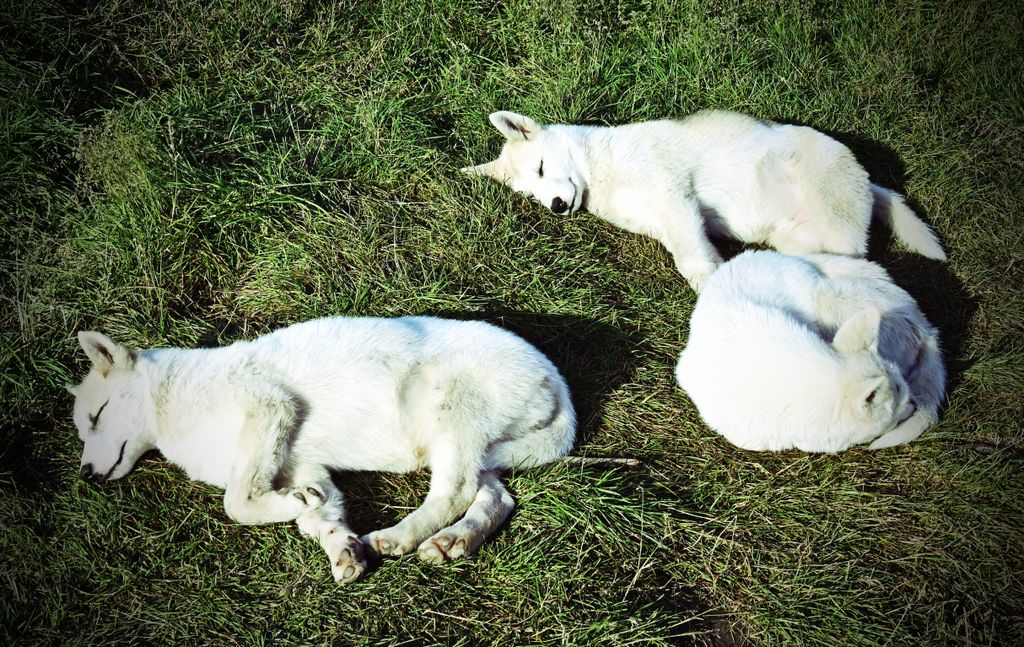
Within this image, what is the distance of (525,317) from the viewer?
4961 mm

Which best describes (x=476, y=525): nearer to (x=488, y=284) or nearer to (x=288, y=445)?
(x=288, y=445)

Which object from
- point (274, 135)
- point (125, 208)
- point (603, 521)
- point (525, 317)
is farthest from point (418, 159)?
point (603, 521)

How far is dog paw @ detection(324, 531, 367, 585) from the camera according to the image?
3.58 metres

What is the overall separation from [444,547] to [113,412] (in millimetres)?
1808

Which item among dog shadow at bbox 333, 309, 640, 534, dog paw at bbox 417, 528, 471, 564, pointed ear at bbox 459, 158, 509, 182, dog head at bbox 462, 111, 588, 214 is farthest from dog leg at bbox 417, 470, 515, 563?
pointed ear at bbox 459, 158, 509, 182

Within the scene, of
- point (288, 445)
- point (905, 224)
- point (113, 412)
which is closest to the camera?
point (288, 445)

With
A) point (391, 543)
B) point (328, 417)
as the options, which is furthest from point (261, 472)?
point (391, 543)

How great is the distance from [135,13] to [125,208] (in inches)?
79.3

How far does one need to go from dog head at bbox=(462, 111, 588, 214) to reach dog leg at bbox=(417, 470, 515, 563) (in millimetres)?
2329

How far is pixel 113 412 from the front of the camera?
3996mm

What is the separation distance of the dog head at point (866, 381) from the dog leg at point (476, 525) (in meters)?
1.77

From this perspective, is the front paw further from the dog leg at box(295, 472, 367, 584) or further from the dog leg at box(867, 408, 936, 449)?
the dog leg at box(867, 408, 936, 449)

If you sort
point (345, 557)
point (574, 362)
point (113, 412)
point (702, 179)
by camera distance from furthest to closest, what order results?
point (702, 179)
point (574, 362)
point (113, 412)
point (345, 557)

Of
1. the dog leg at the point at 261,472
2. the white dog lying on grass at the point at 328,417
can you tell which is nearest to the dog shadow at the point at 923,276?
the white dog lying on grass at the point at 328,417
